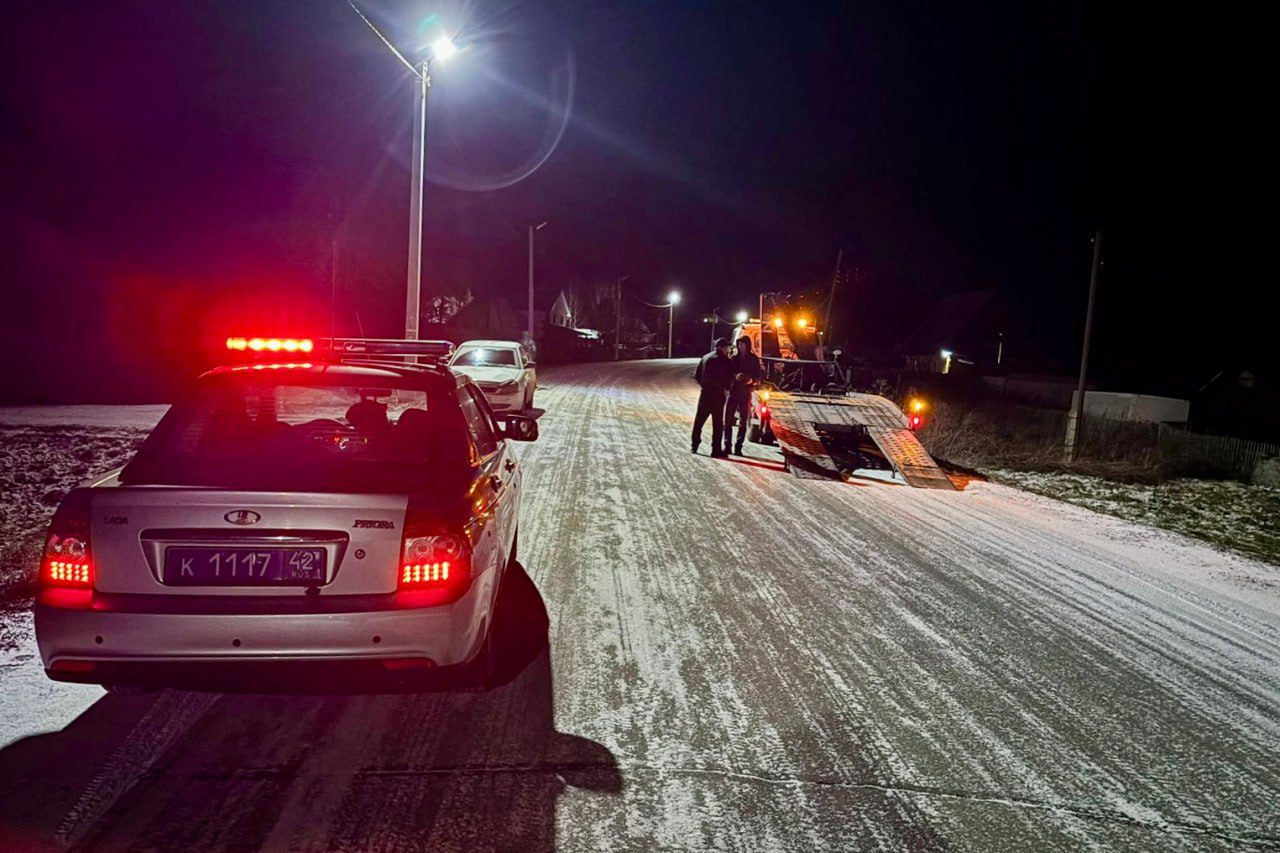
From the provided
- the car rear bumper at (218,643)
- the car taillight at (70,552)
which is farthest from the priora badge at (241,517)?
the car taillight at (70,552)

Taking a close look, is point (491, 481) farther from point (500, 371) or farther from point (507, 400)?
point (500, 371)

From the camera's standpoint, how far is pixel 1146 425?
19234 mm

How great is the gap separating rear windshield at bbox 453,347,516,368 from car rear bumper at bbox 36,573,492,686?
48.5 ft

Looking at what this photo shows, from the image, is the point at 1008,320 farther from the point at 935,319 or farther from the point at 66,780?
the point at 66,780

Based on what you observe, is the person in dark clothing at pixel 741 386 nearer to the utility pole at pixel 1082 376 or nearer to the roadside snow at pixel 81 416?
the utility pole at pixel 1082 376

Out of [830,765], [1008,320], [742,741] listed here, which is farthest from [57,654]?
[1008,320]

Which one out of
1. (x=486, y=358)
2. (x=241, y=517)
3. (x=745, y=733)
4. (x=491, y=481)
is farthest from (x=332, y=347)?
(x=486, y=358)

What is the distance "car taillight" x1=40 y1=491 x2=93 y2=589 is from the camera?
3037mm

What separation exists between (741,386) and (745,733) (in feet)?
31.7

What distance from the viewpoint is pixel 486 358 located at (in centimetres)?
1803

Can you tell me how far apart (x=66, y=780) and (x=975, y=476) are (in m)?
12.5

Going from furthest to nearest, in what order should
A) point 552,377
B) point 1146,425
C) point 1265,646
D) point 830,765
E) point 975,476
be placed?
point 552,377 < point 1146,425 < point 975,476 < point 1265,646 < point 830,765

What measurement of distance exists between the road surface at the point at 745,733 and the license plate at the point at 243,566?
814 millimetres

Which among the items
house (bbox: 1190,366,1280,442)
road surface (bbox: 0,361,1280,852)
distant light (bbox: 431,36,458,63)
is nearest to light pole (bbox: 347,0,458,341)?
distant light (bbox: 431,36,458,63)
